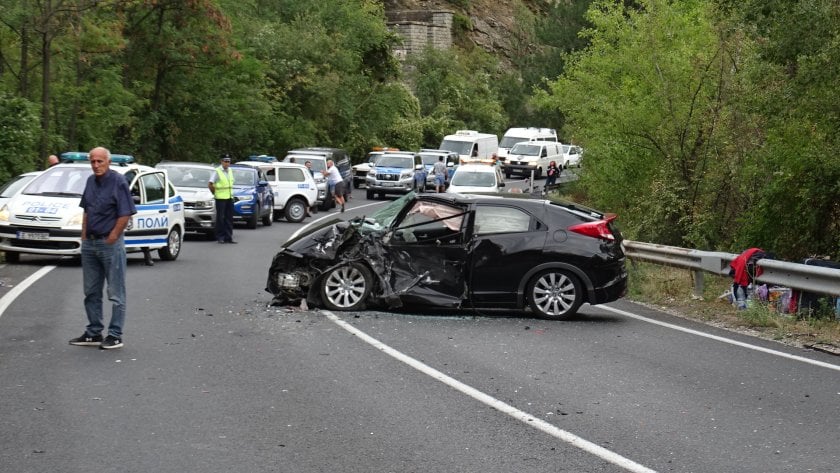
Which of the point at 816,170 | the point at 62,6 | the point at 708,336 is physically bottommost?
the point at 708,336

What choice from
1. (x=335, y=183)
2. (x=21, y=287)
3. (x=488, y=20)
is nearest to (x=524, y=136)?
(x=335, y=183)

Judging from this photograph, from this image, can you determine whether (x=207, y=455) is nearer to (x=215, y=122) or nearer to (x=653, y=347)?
(x=653, y=347)

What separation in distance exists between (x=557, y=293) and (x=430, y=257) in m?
1.56

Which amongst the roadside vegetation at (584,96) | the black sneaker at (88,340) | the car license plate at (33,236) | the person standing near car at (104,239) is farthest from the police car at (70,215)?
the person standing near car at (104,239)

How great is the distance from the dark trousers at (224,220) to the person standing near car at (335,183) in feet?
41.8

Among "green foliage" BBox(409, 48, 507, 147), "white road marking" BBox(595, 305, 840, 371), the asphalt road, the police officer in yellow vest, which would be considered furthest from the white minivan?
"green foliage" BBox(409, 48, 507, 147)

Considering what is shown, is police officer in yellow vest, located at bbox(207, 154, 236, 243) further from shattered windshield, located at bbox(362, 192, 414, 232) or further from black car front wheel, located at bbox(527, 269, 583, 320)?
black car front wheel, located at bbox(527, 269, 583, 320)

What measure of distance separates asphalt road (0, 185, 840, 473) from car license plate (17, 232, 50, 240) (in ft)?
14.6

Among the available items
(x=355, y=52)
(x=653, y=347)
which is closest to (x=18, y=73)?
(x=653, y=347)

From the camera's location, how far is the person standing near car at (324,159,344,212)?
3859cm

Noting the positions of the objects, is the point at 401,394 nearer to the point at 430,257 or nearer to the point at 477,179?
the point at 430,257

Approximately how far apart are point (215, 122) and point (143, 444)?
37.0m

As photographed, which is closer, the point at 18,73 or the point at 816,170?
the point at 816,170

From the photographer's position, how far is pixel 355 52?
205 ft
